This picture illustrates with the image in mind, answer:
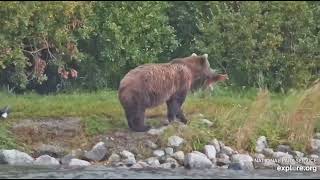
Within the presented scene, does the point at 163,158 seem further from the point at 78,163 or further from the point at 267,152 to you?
the point at 267,152

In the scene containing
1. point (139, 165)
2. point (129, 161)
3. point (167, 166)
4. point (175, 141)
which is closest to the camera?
point (139, 165)

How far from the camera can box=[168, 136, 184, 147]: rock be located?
14.2 meters

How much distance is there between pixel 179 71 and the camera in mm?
15883

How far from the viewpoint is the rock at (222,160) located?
13578 millimetres

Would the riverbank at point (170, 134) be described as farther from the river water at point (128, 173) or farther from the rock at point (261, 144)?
the river water at point (128, 173)

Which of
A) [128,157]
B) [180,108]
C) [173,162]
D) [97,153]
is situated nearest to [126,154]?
[128,157]

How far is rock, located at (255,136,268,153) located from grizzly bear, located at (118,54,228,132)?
1571mm

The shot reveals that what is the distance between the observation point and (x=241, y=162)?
13359 mm

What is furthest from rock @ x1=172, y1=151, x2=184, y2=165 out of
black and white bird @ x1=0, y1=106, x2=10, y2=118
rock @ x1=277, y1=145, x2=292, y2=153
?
black and white bird @ x1=0, y1=106, x2=10, y2=118

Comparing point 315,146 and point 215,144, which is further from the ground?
point 215,144

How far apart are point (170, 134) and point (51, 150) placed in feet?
7.11

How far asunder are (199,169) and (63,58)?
756 centimetres

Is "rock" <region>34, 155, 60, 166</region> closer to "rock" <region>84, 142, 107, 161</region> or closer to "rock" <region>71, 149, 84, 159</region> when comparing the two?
"rock" <region>71, 149, 84, 159</region>

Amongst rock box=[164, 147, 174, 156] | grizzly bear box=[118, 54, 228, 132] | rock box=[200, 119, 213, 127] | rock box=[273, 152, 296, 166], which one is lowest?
rock box=[273, 152, 296, 166]
